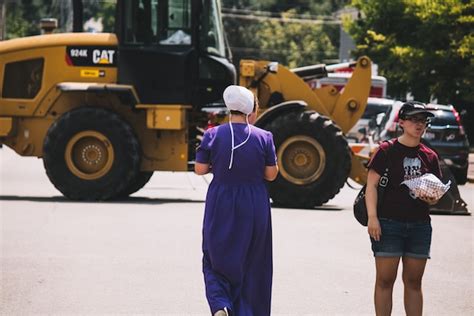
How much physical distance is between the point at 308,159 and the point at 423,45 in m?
23.1

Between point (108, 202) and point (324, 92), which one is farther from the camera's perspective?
point (324, 92)

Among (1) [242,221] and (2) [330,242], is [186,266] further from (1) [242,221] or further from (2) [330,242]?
(1) [242,221]

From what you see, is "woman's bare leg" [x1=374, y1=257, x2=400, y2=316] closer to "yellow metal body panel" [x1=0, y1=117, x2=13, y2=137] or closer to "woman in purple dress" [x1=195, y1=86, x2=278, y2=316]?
"woman in purple dress" [x1=195, y1=86, x2=278, y2=316]

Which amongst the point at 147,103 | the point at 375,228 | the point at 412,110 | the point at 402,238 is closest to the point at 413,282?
the point at 402,238

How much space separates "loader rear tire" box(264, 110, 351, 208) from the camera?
17.8 meters

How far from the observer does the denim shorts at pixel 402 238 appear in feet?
25.5

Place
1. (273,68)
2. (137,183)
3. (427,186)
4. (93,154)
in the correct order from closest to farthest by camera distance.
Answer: (427,186) → (93,154) → (273,68) → (137,183)

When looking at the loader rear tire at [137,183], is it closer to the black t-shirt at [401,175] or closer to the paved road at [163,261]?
the paved road at [163,261]

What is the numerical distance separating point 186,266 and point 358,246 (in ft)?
8.68

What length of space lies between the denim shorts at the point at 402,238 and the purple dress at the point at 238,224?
74 cm

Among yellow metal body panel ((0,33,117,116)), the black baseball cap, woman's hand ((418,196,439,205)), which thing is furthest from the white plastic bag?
yellow metal body panel ((0,33,117,116))

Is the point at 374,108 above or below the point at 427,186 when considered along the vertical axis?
below

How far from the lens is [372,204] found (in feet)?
25.5

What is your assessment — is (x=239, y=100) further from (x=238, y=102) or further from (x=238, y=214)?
(x=238, y=214)
